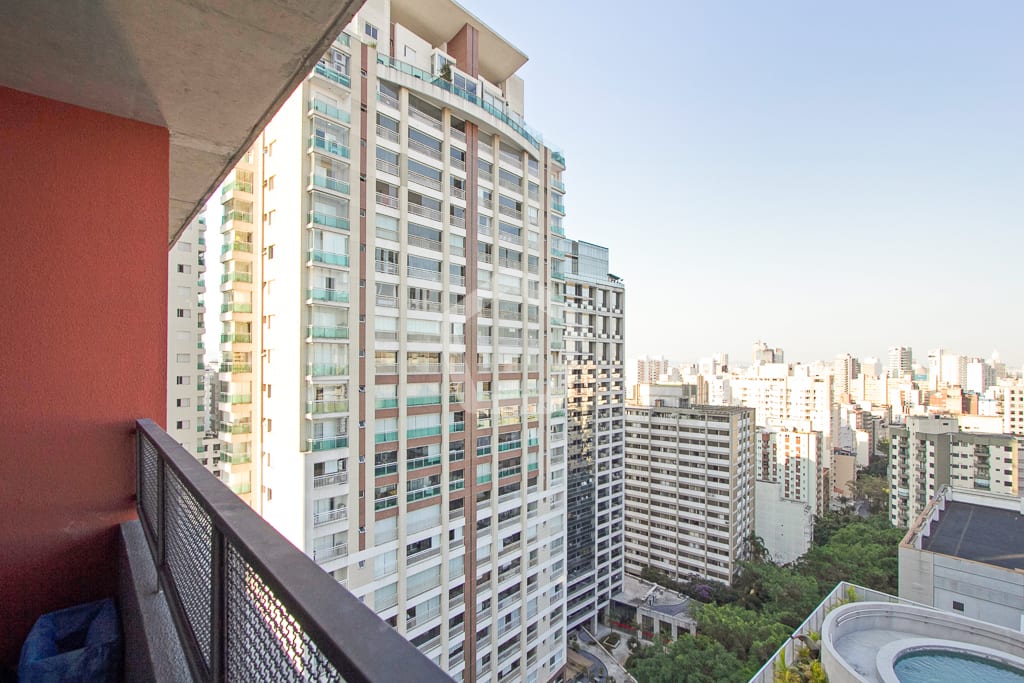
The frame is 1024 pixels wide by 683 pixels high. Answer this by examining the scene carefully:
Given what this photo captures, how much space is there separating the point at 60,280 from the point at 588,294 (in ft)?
63.1

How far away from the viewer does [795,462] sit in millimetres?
30609

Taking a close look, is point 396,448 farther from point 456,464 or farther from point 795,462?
point 795,462

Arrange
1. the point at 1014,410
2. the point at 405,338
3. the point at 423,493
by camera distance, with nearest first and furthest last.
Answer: the point at 405,338 → the point at 423,493 → the point at 1014,410

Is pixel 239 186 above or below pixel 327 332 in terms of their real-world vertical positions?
above

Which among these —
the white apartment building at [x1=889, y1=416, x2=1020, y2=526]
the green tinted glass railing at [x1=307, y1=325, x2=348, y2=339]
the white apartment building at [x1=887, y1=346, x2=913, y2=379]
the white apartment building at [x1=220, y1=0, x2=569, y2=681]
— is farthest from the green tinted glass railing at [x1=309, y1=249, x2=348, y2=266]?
the white apartment building at [x1=887, y1=346, x2=913, y2=379]

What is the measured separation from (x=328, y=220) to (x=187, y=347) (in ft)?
18.9

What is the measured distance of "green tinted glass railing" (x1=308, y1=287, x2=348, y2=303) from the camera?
331 inches

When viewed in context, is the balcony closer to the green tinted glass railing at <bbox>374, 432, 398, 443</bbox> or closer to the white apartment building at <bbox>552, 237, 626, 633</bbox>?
the green tinted glass railing at <bbox>374, 432, 398, 443</bbox>

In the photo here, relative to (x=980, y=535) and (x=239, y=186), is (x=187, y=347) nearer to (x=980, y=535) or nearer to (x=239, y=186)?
(x=239, y=186)

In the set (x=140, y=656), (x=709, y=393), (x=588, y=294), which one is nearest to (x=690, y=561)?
(x=588, y=294)

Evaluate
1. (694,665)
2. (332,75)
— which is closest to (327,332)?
(332,75)

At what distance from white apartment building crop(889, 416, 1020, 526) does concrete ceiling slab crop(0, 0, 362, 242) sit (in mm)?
32208

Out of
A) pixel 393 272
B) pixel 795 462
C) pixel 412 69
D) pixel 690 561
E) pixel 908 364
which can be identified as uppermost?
pixel 412 69

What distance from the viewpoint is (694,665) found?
1211 centimetres
